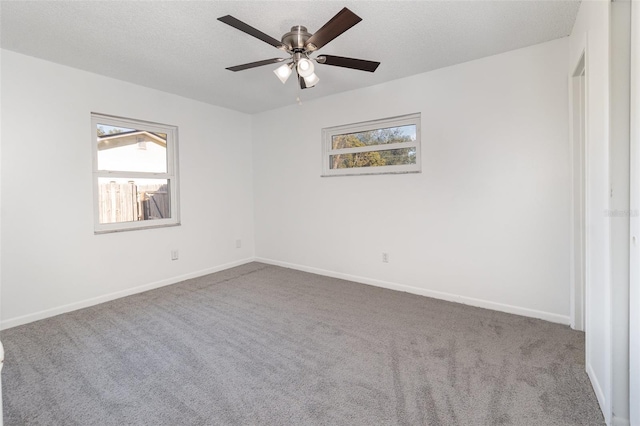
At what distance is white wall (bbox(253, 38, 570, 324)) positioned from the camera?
266 centimetres

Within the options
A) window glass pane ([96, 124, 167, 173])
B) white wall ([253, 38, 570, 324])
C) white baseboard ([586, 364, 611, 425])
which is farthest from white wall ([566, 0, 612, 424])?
window glass pane ([96, 124, 167, 173])

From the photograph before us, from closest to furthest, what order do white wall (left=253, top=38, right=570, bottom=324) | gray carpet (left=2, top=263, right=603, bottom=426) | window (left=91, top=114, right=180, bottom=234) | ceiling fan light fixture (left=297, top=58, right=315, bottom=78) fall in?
gray carpet (left=2, top=263, right=603, bottom=426), ceiling fan light fixture (left=297, top=58, right=315, bottom=78), white wall (left=253, top=38, right=570, bottom=324), window (left=91, top=114, right=180, bottom=234)

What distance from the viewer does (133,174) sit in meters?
3.64

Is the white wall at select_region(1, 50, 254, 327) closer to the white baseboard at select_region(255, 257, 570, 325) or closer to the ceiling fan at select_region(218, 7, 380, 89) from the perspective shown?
the white baseboard at select_region(255, 257, 570, 325)

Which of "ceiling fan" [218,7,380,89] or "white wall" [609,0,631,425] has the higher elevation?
"ceiling fan" [218,7,380,89]

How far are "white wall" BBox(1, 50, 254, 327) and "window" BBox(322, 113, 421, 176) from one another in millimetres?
1824

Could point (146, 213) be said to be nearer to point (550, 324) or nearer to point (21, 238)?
point (21, 238)

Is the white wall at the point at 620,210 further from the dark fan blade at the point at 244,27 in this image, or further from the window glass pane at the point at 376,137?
the window glass pane at the point at 376,137

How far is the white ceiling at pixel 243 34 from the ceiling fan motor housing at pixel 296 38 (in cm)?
13

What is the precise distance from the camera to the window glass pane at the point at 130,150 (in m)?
3.40

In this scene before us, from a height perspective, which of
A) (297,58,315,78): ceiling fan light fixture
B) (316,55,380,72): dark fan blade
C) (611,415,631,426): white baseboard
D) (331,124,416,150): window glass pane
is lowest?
(611,415,631,426): white baseboard

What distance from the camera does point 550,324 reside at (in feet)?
8.59

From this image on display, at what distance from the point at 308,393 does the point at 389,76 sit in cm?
311

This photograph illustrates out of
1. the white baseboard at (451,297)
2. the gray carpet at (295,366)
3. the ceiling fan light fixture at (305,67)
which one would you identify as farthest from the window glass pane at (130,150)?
the ceiling fan light fixture at (305,67)
